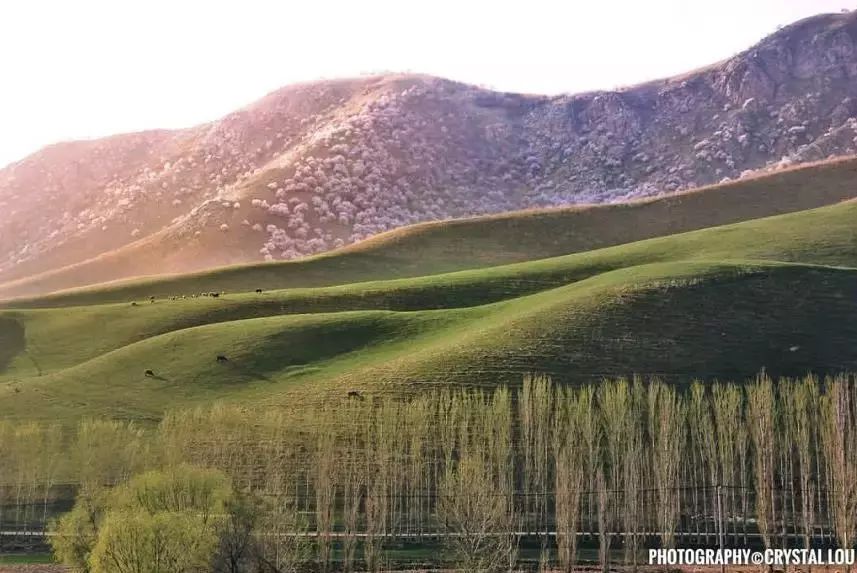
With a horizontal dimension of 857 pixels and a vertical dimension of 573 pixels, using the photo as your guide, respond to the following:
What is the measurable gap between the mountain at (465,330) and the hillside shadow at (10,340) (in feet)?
1.12

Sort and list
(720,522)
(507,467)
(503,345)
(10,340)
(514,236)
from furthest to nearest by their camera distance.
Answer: (514,236) < (10,340) < (503,345) < (507,467) < (720,522)

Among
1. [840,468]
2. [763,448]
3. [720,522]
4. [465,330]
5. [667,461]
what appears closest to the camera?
[840,468]

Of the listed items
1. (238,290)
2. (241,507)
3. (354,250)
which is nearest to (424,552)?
(241,507)

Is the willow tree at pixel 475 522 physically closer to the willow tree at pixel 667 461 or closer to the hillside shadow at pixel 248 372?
the willow tree at pixel 667 461

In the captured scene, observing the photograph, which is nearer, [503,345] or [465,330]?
[503,345]

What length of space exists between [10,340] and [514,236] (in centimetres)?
9508

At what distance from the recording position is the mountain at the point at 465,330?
279ft

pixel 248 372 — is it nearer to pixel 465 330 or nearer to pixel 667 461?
pixel 465 330

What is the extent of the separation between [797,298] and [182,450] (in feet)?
219

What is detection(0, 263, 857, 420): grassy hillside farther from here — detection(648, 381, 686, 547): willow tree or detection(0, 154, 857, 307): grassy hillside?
detection(0, 154, 857, 307): grassy hillside

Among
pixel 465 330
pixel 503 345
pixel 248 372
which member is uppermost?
pixel 465 330

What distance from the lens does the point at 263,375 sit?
305 feet

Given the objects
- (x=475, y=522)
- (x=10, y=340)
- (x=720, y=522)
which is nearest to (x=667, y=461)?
(x=720, y=522)

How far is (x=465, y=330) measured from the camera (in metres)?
99.6
